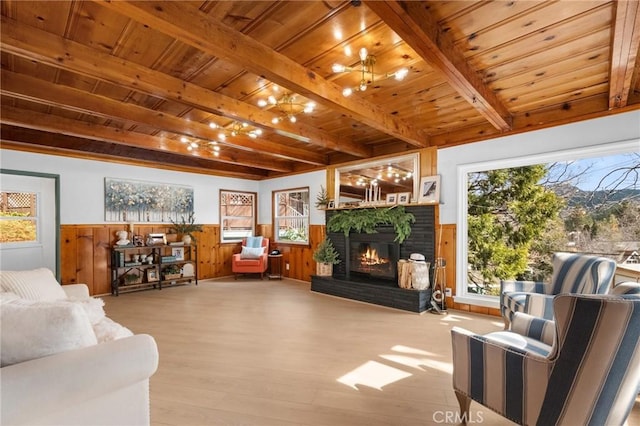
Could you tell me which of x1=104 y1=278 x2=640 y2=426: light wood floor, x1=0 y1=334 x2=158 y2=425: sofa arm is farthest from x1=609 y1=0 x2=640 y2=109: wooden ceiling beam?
x1=0 y1=334 x2=158 y2=425: sofa arm

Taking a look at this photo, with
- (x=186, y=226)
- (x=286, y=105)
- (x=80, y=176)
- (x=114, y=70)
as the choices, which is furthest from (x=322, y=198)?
(x=80, y=176)

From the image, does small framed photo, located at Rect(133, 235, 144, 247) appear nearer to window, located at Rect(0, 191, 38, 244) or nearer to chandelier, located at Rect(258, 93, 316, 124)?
window, located at Rect(0, 191, 38, 244)

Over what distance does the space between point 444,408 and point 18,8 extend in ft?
11.4

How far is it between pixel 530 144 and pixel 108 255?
6501mm

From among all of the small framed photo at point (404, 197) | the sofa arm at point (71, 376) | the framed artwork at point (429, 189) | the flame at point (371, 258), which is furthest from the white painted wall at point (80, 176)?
the sofa arm at point (71, 376)

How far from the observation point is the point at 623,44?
1.88m

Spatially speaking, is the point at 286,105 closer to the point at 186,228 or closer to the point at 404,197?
the point at 404,197

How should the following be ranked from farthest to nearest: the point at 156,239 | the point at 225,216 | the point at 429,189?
the point at 225,216 → the point at 156,239 → the point at 429,189

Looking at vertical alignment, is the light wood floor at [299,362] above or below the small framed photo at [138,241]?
below

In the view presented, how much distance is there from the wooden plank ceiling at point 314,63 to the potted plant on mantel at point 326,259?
80.4 inches

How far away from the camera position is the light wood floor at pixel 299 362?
184 cm

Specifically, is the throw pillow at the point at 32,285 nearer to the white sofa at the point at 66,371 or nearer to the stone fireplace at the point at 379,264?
the white sofa at the point at 66,371

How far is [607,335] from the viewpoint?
1.13 metres

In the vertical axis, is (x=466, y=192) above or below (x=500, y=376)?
above
